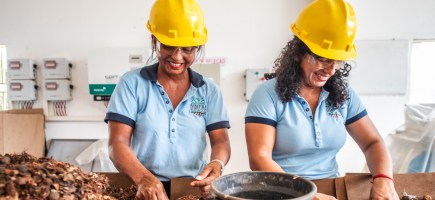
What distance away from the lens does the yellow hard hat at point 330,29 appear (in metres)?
0.99

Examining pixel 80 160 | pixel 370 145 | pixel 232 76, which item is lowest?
pixel 80 160

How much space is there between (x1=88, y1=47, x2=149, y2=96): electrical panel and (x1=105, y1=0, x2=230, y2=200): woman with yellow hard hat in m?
1.69

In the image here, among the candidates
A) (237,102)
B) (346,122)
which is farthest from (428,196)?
(237,102)

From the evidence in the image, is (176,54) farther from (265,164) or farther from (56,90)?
(56,90)

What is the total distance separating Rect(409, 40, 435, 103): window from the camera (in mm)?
2738

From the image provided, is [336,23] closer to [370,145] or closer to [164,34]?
[370,145]

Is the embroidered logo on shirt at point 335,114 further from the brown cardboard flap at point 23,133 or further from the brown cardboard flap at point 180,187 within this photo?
the brown cardboard flap at point 23,133

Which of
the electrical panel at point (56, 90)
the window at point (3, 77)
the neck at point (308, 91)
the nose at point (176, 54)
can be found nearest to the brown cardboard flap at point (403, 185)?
the neck at point (308, 91)

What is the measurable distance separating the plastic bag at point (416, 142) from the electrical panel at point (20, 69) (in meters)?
3.81

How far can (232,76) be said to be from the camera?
3020mm

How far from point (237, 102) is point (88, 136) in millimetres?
1823

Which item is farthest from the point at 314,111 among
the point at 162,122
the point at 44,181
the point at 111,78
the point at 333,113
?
the point at 111,78

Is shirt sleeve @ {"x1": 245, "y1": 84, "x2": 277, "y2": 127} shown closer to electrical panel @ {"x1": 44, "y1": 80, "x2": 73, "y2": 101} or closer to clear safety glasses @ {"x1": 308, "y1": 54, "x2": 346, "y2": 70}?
clear safety glasses @ {"x1": 308, "y1": 54, "x2": 346, "y2": 70}

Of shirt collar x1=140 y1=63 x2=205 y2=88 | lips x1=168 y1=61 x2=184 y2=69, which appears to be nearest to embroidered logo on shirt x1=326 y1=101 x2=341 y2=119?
shirt collar x1=140 y1=63 x2=205 y2=88
